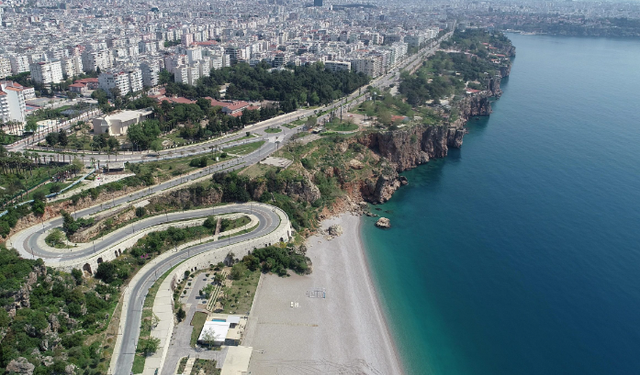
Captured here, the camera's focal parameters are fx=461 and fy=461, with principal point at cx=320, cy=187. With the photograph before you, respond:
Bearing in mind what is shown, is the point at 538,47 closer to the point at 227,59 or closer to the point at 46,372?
the point at 227,59

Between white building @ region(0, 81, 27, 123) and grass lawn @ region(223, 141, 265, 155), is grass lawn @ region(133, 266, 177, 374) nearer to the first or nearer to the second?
grass lawn @ region(223, 141, 265, 155)

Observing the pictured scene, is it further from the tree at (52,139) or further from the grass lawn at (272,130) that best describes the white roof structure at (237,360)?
the tree at (52,139)

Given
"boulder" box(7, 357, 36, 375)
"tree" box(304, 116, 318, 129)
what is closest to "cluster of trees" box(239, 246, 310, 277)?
"boulder" box(7, 357, 36, 375)

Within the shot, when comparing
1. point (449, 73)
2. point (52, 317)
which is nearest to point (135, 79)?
point (449, 73)

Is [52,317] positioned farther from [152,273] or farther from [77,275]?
[152,273]

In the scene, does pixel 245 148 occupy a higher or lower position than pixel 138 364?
higher

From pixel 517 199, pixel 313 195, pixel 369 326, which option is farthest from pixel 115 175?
pixel 517 199

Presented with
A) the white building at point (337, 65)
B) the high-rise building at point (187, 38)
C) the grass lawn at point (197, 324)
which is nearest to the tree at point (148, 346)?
the grass lawn at point (197, 324)
